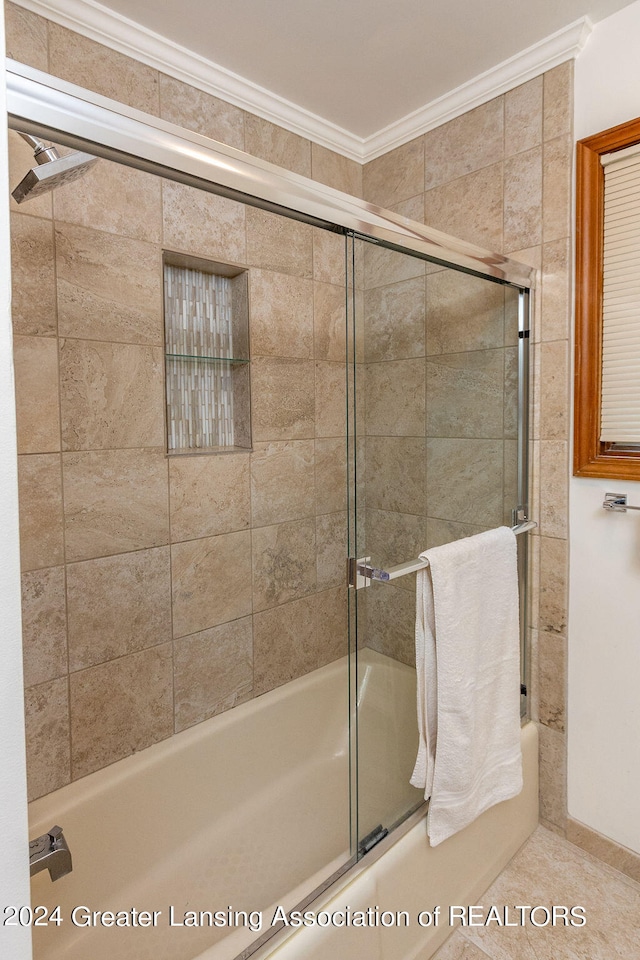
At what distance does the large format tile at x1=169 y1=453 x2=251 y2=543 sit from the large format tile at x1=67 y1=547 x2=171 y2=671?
0.40ft

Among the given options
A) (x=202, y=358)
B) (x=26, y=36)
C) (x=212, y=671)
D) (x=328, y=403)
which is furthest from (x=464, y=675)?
(x=26, y=36)

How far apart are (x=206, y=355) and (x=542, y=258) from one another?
106 centimetres

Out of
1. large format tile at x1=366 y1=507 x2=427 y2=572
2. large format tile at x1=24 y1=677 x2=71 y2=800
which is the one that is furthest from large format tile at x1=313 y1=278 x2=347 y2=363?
large format tile at x1=24 y1=677 x2=71 y2=800

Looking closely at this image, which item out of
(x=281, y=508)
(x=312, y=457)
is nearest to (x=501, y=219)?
(x=312, y=457)

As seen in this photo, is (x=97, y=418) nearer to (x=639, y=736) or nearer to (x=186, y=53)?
(x=186, y=53)

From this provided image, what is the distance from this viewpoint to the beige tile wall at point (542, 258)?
1.56m

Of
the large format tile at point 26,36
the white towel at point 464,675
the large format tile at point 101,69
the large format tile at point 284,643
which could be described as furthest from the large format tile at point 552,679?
the large format tile at point 26,36

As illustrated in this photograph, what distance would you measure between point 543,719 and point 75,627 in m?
1.42

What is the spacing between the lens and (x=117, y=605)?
1498 mm

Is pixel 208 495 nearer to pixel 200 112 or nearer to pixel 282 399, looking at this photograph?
pixel 282 399

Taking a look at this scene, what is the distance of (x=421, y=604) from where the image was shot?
1.23 meters

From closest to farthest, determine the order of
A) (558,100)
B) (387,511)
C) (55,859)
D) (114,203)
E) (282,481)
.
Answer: (55,859), (387,511), (114,203), (558,100), (282,481)

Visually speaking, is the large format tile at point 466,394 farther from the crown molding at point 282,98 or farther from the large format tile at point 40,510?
the large format tile at point 40,510

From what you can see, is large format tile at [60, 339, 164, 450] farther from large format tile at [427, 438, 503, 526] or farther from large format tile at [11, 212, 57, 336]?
large format tile at [427, 438, 503, 526]
